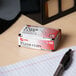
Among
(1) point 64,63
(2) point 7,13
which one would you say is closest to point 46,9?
(2) point 7,13

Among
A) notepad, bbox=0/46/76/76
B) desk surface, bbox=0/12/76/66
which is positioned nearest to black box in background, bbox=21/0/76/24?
desk surface, bbox=0/12/76/66

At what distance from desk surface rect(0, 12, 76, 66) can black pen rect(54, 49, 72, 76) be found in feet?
0.18

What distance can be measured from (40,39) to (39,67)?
0.08 meters

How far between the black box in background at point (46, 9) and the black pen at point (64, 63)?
0.59 feet

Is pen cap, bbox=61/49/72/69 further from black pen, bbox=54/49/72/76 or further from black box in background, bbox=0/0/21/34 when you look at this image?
black box in background, bbox=0/0/21/34

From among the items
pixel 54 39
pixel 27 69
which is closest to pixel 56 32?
pixel 54 39

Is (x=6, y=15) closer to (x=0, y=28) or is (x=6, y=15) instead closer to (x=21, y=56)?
(x=0, y=28)

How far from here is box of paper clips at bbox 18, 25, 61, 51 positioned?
25.7 inches

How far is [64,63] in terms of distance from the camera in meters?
0.60

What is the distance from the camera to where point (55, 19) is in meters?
0.81

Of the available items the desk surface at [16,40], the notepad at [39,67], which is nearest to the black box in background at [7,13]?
the desk surface at [16,40]

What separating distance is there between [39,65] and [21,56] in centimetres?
6

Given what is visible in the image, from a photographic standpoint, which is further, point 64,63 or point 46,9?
point 46,9

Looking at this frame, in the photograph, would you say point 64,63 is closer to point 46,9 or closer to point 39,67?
point 39,67
